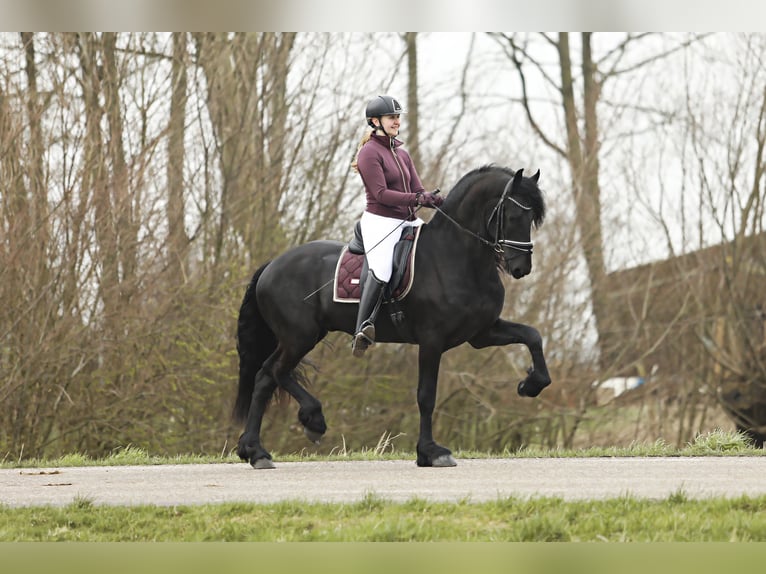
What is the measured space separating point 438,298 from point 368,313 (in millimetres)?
609

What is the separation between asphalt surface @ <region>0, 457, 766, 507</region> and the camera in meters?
7.75

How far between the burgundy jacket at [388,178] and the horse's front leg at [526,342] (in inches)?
48.0

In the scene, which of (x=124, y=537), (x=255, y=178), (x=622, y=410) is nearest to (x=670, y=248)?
(x=622, y=410)

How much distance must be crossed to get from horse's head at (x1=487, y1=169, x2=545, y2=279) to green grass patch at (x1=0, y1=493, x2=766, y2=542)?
2.63m

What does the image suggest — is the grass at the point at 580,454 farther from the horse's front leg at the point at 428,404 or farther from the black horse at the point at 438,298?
the horse's front leg at the point at 428,404

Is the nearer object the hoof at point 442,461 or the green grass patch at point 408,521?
the green grass patch at point 408,521

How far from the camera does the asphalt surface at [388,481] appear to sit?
7746 millimetres

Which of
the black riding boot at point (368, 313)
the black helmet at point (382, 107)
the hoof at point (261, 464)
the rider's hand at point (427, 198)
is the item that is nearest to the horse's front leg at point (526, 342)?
the black riding boot at point (368, 313)

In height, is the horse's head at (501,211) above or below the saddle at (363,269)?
above

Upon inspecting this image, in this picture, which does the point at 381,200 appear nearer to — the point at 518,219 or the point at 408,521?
the point at 518,219

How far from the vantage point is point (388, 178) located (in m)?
9.85

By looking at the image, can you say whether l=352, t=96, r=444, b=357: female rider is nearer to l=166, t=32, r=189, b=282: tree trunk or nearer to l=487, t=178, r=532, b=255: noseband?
l=487, t=178, r=532, b=255: noseband

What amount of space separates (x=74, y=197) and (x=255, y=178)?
3292 millimetres

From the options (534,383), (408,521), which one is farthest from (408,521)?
(534,383)
